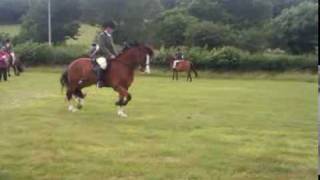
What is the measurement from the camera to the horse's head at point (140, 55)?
49.4ft

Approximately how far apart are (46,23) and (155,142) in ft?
217

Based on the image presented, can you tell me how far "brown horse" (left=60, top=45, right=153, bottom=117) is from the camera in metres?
14.8

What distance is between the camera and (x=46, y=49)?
47438 millimetres

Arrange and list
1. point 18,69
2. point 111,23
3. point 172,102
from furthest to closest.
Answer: point 18,69 → point 172,102 → point 111,23

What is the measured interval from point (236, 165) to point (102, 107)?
8.72 metres

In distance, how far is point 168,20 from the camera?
6694 cm

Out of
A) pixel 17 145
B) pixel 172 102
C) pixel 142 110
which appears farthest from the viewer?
pixel 172 102

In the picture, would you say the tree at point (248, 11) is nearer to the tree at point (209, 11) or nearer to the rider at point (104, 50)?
the tree at point (209, 11)

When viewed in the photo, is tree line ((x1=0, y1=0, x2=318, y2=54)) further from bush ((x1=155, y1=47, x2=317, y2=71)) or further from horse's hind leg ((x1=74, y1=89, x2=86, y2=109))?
horse's hind leg ((x1=74, y1=89, x2=86, y2=109))

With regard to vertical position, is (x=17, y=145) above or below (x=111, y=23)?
below

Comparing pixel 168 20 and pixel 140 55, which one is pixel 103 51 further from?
pixel 168 20

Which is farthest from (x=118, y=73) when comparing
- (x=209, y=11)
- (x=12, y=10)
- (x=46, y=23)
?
(x=12, y=10)

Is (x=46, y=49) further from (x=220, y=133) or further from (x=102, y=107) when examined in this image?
(x=220, y=133)

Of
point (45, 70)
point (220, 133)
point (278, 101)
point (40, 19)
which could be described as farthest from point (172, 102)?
point (40, 19)
